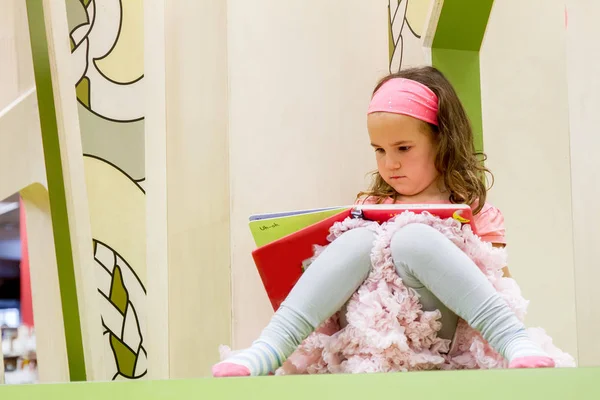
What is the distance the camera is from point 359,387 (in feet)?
1.79

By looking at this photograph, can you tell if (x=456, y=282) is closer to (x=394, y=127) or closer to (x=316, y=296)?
(x=316, y=296)

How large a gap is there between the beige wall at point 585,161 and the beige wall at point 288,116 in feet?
1.79

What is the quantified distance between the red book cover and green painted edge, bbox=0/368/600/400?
0.50m

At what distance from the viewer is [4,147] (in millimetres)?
1379

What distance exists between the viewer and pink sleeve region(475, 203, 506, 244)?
123cm

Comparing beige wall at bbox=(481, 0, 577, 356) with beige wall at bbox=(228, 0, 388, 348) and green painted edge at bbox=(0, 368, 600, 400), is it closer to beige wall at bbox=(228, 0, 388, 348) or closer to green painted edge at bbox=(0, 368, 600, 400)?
beige wall at bbox=(228, 0, 388, 348)

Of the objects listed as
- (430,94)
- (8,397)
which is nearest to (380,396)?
(8,397)

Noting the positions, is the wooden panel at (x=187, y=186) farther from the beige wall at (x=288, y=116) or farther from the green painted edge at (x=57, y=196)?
the green painted edge at (x=57, y=196)

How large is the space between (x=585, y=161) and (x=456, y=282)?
2.92 feet

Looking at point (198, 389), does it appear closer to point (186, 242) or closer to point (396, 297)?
point (396, 297)

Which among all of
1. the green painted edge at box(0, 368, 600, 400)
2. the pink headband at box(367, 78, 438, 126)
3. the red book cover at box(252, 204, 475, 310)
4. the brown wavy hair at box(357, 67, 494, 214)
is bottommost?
the green painted edge at box(0, 368, 600, 400)

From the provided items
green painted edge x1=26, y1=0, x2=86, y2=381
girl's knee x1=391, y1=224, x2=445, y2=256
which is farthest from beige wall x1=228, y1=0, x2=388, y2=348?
girl's knee x1=391, y1=224, x2=445, y2=256

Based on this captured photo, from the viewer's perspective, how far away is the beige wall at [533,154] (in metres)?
1.63

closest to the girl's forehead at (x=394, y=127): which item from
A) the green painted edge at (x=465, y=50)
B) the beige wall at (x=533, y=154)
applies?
the green painted edge at (x=465, y=50)
